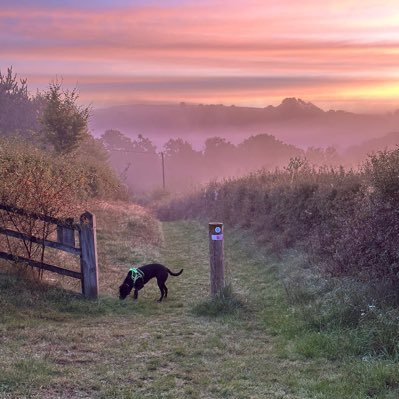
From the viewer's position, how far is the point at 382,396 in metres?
4.58

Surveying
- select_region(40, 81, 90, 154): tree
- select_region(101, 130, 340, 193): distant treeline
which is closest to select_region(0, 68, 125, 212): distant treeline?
select_region(40, 81, 90, 154): tree

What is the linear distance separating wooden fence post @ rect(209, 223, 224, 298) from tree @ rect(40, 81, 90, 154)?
1943cm

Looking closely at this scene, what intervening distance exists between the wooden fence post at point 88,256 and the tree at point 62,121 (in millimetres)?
18782

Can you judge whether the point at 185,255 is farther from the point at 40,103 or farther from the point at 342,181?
the point at 40,103

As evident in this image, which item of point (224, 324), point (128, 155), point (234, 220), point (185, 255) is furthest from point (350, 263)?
point (128, 155)

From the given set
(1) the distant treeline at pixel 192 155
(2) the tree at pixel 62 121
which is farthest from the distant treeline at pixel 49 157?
(1) the distant treeline at pixel 192 155

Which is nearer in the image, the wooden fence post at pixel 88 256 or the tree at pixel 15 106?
the wooden fence post at pixel 88 256

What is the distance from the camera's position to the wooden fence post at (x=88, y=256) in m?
8.62

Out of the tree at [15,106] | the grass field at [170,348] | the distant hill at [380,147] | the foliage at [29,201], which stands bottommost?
the grass field at [170,348]

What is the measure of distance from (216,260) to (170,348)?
2.76 m

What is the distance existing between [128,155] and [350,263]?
363 ft

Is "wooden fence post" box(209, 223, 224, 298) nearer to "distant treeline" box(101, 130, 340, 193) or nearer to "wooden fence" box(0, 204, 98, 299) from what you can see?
"wooden fence" box(0, 204, 98, 299)

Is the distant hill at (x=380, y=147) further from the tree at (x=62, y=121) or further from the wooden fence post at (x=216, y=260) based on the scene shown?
the tree at (x=62, y=121)

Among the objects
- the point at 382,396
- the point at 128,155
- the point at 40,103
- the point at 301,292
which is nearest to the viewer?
the point at 382,396
